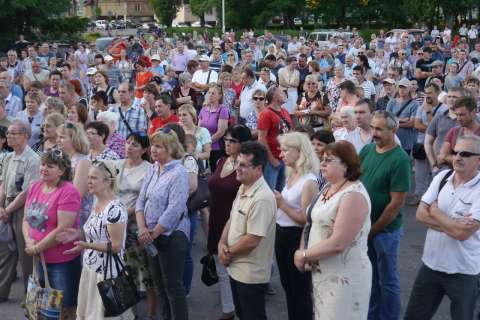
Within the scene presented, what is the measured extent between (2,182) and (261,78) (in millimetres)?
7078

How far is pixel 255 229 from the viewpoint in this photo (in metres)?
4.75

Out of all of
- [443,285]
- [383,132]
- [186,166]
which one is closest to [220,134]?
[186,166]

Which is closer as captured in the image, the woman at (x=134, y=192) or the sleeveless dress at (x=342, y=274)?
the sleeveless dress at (x=342, y=274)

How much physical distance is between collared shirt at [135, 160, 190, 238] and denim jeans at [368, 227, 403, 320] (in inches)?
59.6

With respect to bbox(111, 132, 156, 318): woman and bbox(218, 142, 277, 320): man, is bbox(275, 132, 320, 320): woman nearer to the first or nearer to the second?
bbox(218, 142, 277, 320): man

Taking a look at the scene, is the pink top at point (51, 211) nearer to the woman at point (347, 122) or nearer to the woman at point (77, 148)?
the woman at point (77, 148)

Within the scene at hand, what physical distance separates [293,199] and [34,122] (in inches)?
189

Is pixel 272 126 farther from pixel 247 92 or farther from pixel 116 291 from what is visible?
pixel 116 291

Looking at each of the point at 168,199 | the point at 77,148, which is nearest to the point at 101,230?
the point at 168,199

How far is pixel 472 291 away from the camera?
182 inches

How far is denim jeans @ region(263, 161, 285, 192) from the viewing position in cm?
810

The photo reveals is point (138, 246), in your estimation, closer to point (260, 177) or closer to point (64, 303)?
point (64, 303)

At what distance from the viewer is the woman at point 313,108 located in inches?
398

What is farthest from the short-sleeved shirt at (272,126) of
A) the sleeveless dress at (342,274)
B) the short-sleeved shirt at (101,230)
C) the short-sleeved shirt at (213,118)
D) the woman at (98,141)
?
the sleeveless dress at (342,274)
